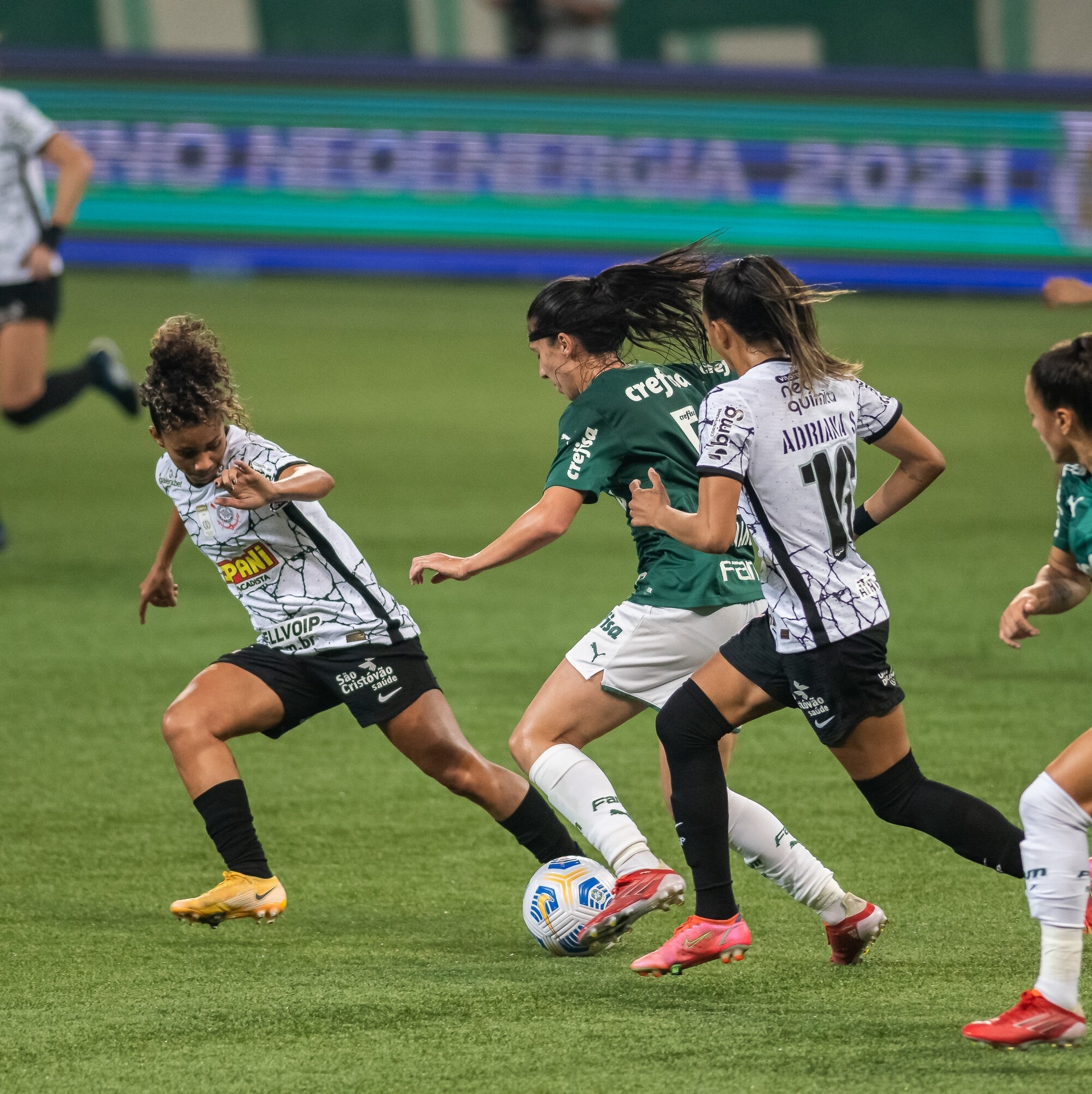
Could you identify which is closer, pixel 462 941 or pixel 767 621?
pixel 767 621

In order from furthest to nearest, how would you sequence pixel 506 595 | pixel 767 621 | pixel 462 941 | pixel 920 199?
pixel 920 199 < pixel 506 595 < pixel 462 941 < pixel 767 621

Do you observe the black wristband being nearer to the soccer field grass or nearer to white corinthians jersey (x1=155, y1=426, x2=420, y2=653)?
the soccer field grass

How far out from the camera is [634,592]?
4.32 m

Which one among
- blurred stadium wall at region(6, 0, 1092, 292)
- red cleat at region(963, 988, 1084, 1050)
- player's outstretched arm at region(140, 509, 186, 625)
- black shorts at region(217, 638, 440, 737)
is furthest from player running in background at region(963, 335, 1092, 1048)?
blurred stadium wall at region(6, 0, 1092, 292)

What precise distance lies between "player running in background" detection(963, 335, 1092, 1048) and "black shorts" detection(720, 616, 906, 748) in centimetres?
45

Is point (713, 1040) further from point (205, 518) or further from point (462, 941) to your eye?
point (205, 518)

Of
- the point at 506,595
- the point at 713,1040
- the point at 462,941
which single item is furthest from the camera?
the point at 506,595

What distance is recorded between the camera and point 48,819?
5.30m

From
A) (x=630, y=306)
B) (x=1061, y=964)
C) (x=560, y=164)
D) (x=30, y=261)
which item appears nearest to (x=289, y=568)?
(x=630, y=306)

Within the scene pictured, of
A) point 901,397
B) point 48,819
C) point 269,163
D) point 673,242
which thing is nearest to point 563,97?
point 673,242

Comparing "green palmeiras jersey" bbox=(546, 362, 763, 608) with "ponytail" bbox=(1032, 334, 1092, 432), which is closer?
"ponytail" bbox=(1032, 334, 1092, 432)

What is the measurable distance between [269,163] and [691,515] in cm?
1530

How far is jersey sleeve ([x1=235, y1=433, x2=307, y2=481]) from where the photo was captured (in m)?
4.38

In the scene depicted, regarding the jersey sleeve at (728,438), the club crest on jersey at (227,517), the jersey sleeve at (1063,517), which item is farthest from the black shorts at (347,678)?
the jersey sleeve at (1063,517)
